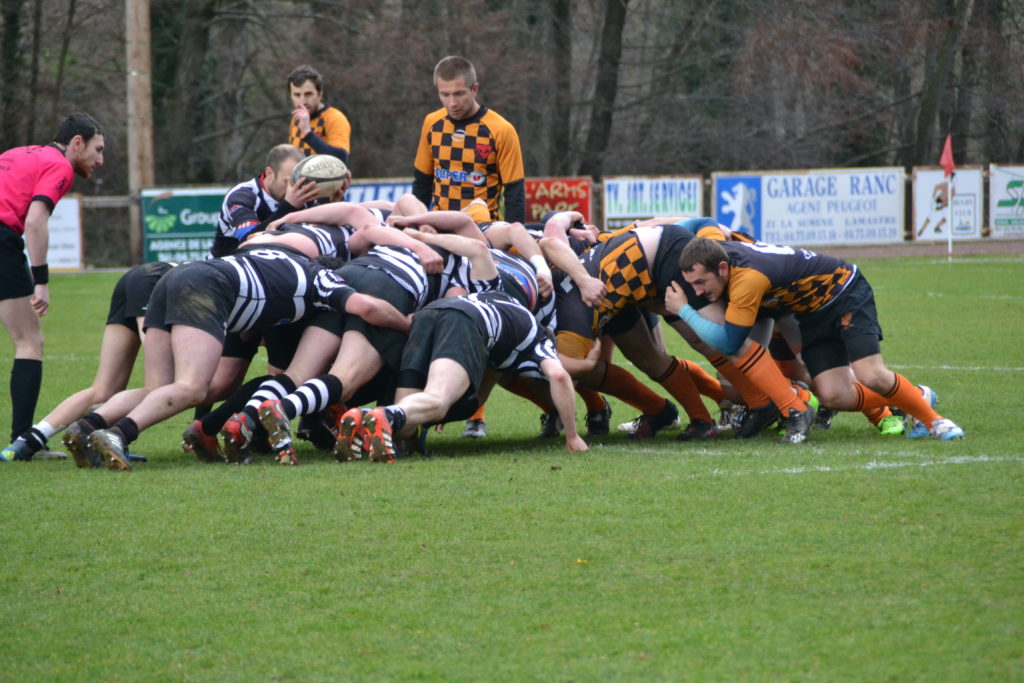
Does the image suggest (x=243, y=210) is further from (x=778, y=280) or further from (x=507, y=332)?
(x=778, y=280)

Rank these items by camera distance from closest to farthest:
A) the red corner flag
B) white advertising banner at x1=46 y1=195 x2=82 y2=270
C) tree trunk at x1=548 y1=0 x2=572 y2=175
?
the red corner flag → white advertising banner at x1=46 y1=195 x2=82 y2=270 → tree trunk at x1=548 y1=0 x2=572 y2=175

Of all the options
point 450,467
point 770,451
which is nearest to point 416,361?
point 450,467

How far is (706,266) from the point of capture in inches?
246

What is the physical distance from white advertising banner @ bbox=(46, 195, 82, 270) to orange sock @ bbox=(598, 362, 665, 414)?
16402 mm

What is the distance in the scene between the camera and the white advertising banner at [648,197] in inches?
907

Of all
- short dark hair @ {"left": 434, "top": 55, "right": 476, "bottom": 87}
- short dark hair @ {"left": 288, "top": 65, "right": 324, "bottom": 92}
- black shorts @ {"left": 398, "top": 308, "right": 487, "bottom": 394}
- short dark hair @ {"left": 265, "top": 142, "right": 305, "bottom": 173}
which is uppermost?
short dark hair @ {"left": 288, "top": 65, "right": 324, "bottom": 92}

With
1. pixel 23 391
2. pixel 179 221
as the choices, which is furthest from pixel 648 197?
pixel 23 391

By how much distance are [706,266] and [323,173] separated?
2.37m

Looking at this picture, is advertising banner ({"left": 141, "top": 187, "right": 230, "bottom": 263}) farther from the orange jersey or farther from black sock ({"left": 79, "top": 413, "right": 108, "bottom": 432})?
black sock ({"left": 79, "top": 413, "right": 108, "bottom": 432})

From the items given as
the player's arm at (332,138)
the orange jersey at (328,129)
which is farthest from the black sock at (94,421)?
the orange jersey at (328,129)

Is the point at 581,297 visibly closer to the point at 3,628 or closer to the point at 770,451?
the point at 770,451

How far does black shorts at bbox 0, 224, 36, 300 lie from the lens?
6.75m

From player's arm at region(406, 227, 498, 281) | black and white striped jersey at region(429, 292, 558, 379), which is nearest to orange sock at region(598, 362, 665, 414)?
black and white striped jersey at region(429, 292, 558, 379)

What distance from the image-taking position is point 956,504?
4703 mm
